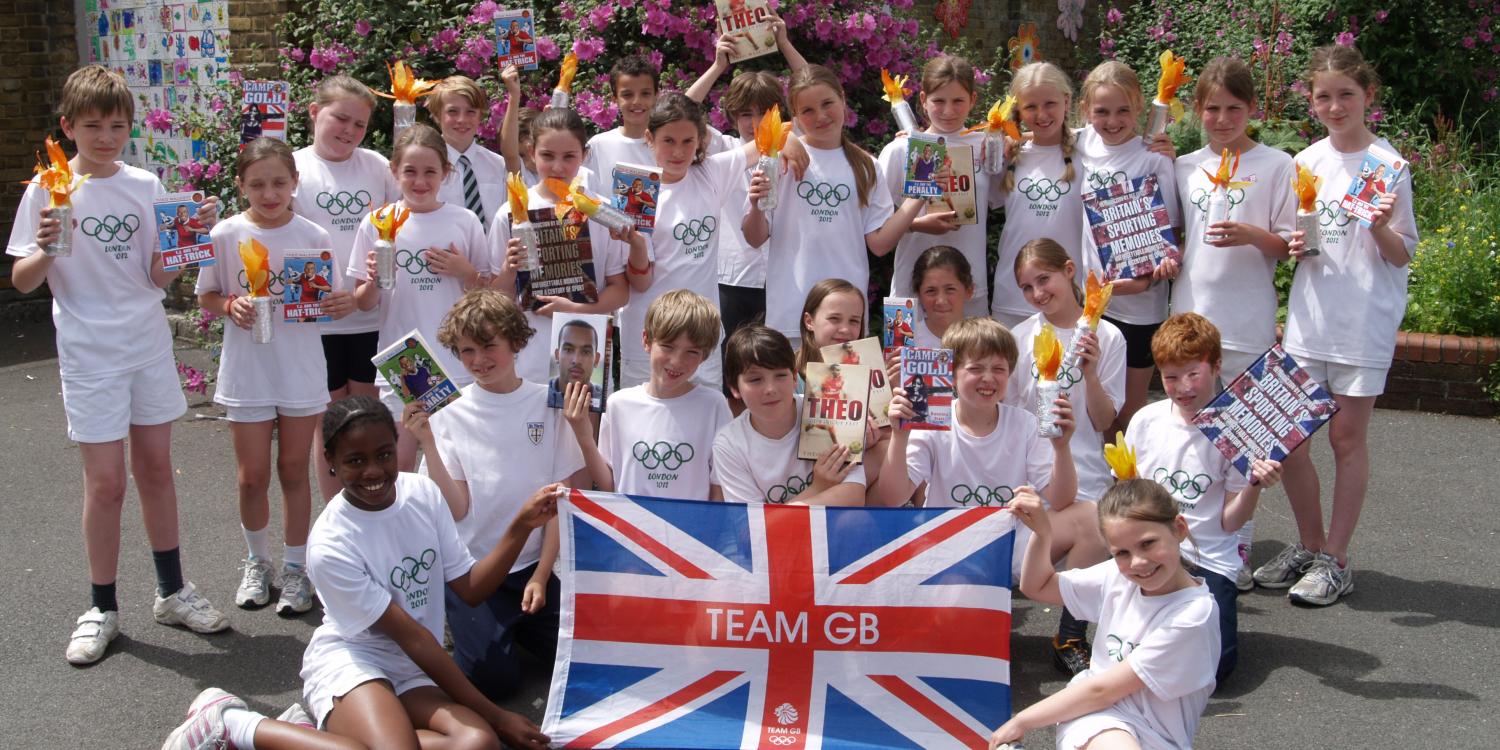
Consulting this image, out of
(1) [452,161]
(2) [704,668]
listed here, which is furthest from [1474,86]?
(2) [704,668]

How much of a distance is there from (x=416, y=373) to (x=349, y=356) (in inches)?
48.4

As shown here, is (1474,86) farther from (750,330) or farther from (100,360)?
(100,360)

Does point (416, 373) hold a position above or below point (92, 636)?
above

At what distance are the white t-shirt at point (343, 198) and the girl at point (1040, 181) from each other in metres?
2.60

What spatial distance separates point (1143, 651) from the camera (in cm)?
353

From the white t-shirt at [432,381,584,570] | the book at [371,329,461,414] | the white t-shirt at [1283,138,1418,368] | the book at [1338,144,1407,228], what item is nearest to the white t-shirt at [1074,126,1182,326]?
the white t-shirt at [1283,138,1418,368]

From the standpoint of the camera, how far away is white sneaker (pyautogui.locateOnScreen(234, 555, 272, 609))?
204 inches

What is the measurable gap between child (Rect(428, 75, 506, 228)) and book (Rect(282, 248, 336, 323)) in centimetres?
86

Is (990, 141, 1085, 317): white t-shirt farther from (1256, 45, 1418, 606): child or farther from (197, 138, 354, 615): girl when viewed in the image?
(197, 138, 354, 615): girl

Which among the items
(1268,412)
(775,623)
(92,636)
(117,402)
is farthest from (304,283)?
(1268,412)

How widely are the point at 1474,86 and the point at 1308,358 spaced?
28.4ft

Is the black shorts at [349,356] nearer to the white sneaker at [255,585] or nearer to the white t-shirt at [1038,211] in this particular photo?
the white sneaker at [255,585]

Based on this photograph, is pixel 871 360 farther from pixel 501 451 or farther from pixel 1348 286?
pixel 1348 286

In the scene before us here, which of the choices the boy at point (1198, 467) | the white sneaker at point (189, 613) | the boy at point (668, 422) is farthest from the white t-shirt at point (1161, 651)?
the white sneaker at point (189, 613)
